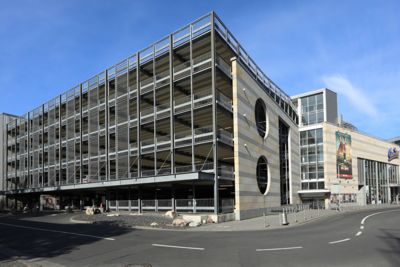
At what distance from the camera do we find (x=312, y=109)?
212ft

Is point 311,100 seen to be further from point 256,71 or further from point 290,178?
point 256,71

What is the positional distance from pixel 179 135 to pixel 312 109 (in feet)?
109

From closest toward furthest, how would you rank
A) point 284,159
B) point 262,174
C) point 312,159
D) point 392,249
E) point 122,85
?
point 392,249
point 262,174
point 122,85
point 284,159
point 312,159

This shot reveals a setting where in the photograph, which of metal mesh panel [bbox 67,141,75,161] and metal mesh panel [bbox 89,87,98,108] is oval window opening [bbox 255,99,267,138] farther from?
metal mesh panel [bbox 67,141,75,161]

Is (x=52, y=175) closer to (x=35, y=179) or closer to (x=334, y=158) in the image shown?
(x=35, y=179)

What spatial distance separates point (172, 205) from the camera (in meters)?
33.8

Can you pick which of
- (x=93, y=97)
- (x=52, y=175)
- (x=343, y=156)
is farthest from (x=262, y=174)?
(x=52, y=175)

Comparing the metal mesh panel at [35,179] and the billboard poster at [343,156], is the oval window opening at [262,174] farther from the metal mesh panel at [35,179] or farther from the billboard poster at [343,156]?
the metal mesh panel at [35,179]

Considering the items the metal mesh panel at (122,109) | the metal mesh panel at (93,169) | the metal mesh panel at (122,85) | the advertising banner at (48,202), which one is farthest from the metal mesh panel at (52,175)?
the metal mesh panel at (122,85)

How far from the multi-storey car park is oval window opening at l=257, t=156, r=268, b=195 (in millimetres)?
118

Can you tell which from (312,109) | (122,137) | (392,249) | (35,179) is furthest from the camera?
(312,109)

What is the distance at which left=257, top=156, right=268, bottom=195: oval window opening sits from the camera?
3804cm

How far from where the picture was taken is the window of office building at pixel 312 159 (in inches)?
2261

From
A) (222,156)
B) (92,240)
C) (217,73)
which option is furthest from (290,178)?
(92,240)
